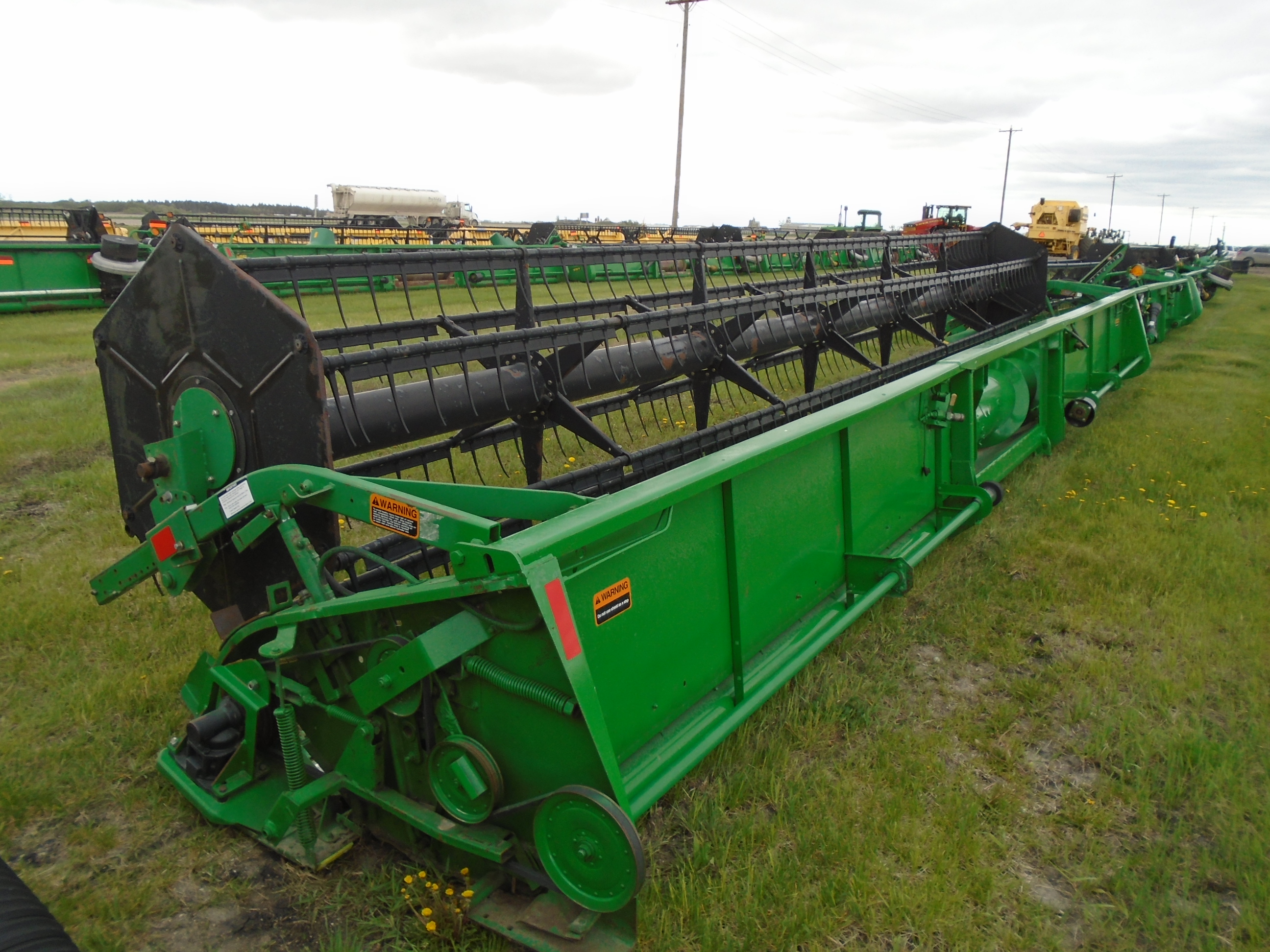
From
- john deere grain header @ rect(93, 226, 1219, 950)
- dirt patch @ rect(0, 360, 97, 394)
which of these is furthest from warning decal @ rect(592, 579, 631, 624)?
dirt patch @ rect(0, 360, 97, 394)

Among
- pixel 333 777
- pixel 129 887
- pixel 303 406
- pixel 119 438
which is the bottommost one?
pixel 129 887

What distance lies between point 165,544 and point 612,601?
1.41 meters

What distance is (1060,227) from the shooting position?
88.1 feet

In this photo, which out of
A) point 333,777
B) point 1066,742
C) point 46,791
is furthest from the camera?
point 1066,742

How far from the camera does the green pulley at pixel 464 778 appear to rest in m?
1.93

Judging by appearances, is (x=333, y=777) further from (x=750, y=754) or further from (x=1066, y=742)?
(x=1066, y=742)

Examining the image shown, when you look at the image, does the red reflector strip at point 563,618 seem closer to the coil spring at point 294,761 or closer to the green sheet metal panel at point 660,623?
the green sheet metal panel at point 660,623

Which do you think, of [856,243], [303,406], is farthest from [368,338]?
[856,243]

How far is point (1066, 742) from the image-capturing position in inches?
110

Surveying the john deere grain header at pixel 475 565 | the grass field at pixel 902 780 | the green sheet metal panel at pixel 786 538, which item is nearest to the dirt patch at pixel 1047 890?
the grass field at pixel 902 780

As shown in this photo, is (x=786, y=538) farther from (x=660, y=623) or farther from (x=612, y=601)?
(x=612, y=601)

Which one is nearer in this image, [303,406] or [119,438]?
[303,406]

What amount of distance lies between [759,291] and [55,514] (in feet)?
14.2

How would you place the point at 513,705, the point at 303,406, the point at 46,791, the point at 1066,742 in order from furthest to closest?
the point at 1066,742 → the point at 46,791 → the point at 303,406 → the point at 513,705
